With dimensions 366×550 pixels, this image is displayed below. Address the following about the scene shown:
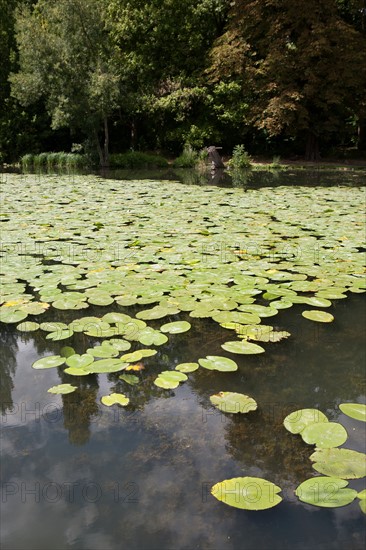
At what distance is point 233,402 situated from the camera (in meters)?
1.78

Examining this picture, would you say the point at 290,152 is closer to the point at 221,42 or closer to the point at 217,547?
the point at 221,42

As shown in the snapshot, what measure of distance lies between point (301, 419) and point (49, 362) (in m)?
1.12

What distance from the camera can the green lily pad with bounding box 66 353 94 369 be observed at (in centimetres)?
200

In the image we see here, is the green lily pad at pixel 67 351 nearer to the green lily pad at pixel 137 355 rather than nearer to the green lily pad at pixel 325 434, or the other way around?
the green lily pad at pixel 137 355

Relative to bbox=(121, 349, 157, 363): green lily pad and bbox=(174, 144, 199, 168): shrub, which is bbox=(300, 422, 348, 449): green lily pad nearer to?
bbox=(121, 349, 157, 363): green lily pad

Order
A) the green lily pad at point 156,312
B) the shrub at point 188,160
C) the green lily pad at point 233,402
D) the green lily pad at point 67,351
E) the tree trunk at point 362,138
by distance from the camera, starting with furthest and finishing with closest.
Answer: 1. the tree trunk at point 362,138
2. the shrub at point 188,160
3. the green lily pad at point 156,312
4. the green lily pad at point 67,351
5. the green lily pad at point 233,402

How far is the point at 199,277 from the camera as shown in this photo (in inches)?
127

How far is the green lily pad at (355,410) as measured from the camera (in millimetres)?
1668

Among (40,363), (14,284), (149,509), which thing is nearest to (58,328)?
(40,363)

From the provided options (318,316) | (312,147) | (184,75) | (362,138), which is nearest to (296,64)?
(312,147)

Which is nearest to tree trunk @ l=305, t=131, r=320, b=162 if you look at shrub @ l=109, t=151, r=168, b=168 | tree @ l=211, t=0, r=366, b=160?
tree @ l=211, t=0, r=366, b=160

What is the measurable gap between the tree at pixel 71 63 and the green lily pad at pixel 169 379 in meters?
15.0

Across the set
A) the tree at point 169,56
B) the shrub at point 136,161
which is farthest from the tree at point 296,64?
the shrub at point 136,161

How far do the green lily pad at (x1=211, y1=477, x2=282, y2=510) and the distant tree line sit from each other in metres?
15.7
